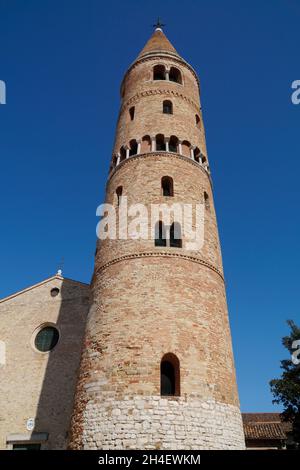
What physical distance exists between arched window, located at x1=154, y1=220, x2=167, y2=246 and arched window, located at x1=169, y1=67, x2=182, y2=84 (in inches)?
318

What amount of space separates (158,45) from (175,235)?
36.1 ft

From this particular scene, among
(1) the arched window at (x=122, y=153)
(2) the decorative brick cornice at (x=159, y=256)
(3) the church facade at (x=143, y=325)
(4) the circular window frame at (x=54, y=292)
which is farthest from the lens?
(4) the circular window frame at (x=54, y=292)

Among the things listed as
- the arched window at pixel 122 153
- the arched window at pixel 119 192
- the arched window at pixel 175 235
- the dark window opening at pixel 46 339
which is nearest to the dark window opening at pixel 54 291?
the dark window opening at pixel 46 339

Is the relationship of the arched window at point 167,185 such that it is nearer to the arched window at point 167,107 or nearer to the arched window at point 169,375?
the arched window at point 167,107

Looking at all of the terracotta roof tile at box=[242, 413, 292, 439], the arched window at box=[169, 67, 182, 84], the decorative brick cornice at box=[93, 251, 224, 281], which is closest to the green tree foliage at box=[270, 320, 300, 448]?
the terracotta roof tile at box=[242, 413, 292, 439]

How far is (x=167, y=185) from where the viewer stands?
45.1 feet

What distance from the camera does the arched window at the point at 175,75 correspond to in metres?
17.6

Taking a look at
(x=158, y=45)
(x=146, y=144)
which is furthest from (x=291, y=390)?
(x=158, y=45)

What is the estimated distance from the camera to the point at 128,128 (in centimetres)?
1559

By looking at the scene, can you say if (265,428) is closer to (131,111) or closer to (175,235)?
(175,235)

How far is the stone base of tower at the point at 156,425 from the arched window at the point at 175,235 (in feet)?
14.5

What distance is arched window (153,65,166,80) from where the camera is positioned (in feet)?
57.7
